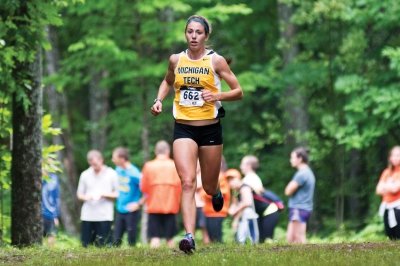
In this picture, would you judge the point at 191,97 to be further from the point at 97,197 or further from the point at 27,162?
the point at 97,197

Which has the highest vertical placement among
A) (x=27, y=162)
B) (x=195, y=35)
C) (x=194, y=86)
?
(x=195, y=35)

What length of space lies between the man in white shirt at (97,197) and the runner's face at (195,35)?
245 inches

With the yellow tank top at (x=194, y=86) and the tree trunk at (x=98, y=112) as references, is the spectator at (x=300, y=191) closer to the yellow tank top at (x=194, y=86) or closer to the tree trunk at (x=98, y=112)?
the yellow tank top at (x=194, y=86)

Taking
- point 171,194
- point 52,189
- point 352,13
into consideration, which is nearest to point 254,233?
point 171,194

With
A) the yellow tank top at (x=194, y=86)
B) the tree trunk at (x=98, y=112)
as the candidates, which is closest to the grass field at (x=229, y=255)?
the yellow tank top at (x=194, y=86)

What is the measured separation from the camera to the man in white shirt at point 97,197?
680 inches

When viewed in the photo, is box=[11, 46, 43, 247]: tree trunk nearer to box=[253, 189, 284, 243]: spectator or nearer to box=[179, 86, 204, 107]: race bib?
box=[179, 86, 204, 107]: race bib

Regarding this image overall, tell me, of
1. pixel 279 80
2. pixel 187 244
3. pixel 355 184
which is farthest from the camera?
pixel 355 184

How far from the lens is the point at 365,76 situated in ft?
86.4

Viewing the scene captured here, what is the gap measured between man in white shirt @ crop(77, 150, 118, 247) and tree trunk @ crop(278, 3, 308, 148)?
12624 millimetres

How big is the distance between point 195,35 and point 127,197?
7.23 m

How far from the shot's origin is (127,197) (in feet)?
59.5

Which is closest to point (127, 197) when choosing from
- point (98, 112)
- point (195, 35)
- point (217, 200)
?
point (217, 200)

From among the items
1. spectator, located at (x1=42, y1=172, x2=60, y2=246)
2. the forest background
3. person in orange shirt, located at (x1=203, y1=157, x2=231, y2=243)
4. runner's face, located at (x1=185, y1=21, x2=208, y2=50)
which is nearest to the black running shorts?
runner's face, located at (x1=185, y1=21, x2=208, y2=50)
